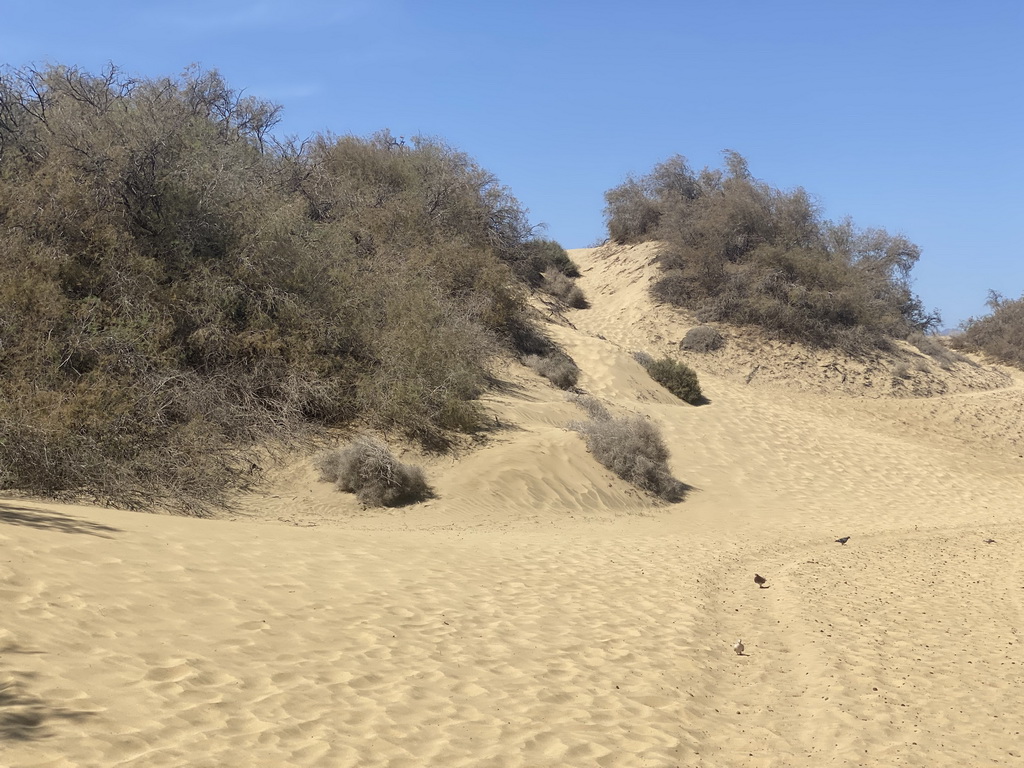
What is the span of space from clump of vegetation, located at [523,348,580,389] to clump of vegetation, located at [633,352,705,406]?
2.90 meters

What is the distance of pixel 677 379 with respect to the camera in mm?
24969

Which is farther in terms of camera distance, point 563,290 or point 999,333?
point 999,333

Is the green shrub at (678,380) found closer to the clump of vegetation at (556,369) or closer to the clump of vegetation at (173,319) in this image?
the clump of vegetation at (556,369)

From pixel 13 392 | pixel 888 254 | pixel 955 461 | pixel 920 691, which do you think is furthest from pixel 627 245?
pixel 920 691

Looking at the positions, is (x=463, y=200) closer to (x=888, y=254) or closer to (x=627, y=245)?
(x=627, y=245)

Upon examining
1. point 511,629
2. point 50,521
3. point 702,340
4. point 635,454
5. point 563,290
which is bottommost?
point 511,629

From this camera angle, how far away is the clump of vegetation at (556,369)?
22312mm

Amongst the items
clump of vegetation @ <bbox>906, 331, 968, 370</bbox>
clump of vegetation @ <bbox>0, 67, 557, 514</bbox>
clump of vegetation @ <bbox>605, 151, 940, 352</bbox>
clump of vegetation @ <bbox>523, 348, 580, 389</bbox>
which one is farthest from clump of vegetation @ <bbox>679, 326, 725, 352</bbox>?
clump of vegetation @ <bbox>0, 67, 557, 514</bbox>

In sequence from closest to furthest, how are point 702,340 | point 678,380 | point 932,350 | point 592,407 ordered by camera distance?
point 592,407 < point 678,380 < point 702,340 < point 932,350

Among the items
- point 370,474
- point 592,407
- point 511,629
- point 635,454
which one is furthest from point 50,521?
point 592,407

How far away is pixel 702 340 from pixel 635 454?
1606 cm

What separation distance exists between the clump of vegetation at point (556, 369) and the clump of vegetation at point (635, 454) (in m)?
5.53

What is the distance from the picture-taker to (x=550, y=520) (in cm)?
1373

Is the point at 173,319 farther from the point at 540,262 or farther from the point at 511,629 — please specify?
the point at 540,262
